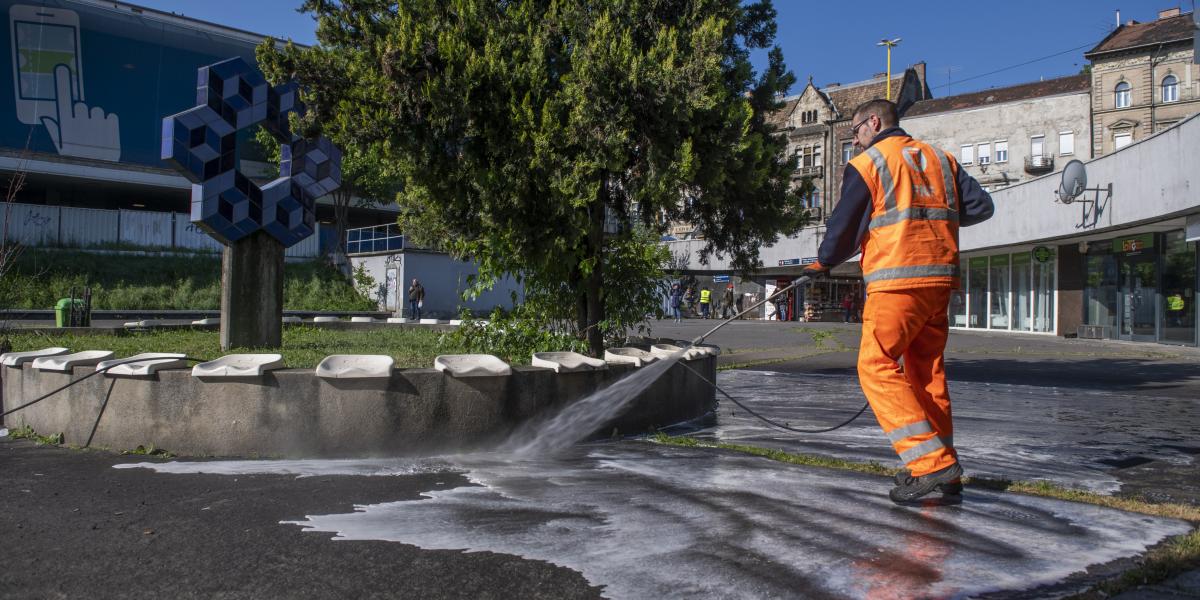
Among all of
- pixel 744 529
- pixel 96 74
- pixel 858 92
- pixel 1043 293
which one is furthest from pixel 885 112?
pixel 858 92

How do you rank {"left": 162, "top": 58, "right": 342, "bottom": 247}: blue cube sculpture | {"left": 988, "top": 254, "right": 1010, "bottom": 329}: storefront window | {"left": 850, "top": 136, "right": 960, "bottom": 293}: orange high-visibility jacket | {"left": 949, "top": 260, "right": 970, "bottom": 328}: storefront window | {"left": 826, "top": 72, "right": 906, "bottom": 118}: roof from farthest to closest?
{"left": 826, "top": 72, "right": 906, "bottom": 118}: roof
{"left": 949, "top": 260, "right": 970, "bottom": 328}: storefront window
{"left": 988, "top": 254, "right": 1010, "bottom": 329}: storefront window
{"left": 162, "top": 58, "right": 342, "bottom": 247}: blue cube sculpture
{"left": 850, "top": 136, "right": 960, "bottom": 293}: orange high-visibility jacket

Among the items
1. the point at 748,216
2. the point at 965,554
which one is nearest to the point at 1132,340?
the point at 748,216

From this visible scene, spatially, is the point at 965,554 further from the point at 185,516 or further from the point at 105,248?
the point at 105,248

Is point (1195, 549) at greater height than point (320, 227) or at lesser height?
lesser

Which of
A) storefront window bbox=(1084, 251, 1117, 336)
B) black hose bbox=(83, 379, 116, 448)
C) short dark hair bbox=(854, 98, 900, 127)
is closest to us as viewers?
short dark hair bbox=(854, 98, 900, 127)

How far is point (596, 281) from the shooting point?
7336 mm

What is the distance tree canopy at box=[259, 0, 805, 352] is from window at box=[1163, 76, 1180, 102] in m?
51.8

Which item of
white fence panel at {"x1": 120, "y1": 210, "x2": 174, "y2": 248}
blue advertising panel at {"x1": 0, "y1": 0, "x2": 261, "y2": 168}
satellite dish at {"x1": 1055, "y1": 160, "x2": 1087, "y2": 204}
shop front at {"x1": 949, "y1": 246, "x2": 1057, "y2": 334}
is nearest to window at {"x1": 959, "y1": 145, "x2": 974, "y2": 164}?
shop front at {"x1": 949, "y1": 246, "x2": 1057, "y2": 334}

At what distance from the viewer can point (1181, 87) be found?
47.2 meters

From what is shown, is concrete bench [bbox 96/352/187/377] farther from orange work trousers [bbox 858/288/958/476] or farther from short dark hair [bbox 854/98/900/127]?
short dark hair [bbox 854/98/900/127]

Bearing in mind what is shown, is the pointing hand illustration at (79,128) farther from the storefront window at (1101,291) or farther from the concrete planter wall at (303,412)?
the storefront window at (1101,291)

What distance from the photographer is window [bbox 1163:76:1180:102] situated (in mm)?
47312

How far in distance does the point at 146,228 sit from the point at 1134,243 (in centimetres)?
3395

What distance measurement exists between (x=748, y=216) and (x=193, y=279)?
27.7 m
